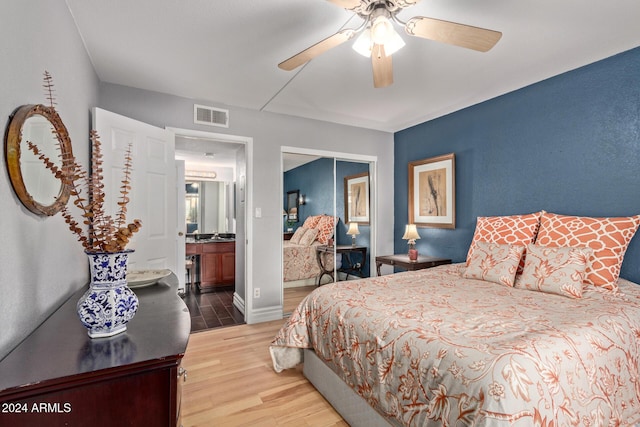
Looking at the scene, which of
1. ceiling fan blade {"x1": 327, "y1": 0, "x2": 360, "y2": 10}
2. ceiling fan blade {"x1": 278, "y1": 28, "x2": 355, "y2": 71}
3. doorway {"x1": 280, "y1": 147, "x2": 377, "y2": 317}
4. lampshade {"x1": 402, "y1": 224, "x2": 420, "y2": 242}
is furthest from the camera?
doorway {"x1": 280, "y1": 147, "x2": 377, "y2": 317}

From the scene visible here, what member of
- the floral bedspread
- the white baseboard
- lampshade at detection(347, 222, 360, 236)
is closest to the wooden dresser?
the floral bedspread

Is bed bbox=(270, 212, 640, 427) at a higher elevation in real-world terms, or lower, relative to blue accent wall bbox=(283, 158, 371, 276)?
lower

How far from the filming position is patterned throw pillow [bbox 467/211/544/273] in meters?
2.58

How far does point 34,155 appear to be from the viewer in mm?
1214

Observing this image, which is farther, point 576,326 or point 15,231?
point 576,326

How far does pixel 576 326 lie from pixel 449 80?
2302mm

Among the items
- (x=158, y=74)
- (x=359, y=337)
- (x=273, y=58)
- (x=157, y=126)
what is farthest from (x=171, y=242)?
(x=359, y=337)

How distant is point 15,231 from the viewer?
110cm

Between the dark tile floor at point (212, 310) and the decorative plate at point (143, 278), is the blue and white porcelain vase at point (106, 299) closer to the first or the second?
the decorative plate at point (143, 278)

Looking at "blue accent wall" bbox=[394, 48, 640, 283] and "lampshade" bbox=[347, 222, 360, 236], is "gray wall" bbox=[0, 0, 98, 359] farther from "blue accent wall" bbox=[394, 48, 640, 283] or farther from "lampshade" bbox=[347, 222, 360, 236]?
"blue accent wall" bbox=[394, 48, 640, 283]

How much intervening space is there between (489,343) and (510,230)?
1787 mm

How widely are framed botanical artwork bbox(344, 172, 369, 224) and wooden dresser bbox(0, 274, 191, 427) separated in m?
3.25

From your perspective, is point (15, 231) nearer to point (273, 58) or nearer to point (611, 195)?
point (273, 58)

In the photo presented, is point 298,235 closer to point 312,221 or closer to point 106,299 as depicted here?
point 312,221
